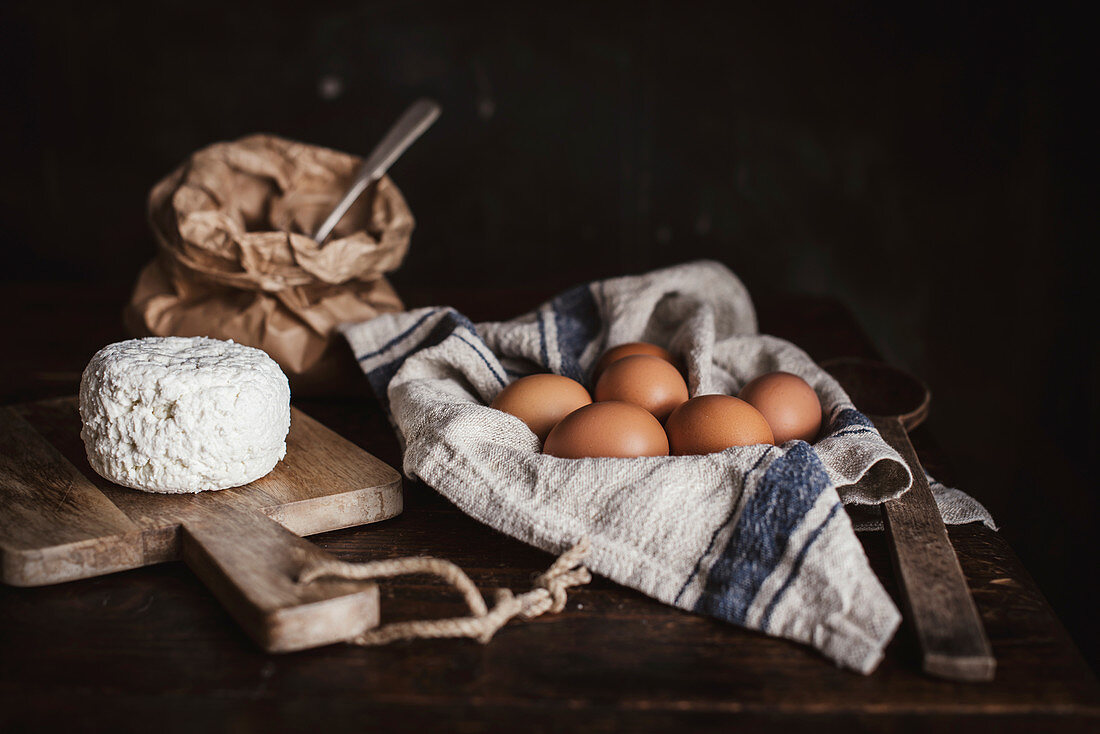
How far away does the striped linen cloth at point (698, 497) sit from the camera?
714 millimetres

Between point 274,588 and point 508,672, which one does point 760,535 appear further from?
point 274,588

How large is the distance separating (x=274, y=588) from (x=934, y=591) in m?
0.52

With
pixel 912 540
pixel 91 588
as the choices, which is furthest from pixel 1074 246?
pixel 91 588

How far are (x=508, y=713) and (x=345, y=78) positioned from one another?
176cm

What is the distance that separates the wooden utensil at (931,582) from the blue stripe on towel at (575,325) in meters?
0.37

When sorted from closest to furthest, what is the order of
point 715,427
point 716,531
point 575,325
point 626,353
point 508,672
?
1. point 508,672
2. point 716,531
3. point 715,427
4. point 626,353
5. point 575,325

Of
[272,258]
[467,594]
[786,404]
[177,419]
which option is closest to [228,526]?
[177,419]

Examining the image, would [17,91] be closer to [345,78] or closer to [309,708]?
[345,78]

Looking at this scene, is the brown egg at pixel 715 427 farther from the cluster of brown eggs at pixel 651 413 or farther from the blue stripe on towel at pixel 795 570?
the blue stripe on towel at pixel 795 570

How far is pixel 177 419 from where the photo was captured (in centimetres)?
84

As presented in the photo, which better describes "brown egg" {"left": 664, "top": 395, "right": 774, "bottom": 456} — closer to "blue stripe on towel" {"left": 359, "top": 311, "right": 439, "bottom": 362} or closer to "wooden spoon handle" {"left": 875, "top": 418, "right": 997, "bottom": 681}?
"wooden spoon handle" {"left": 875, "top": 418, "right": 997, "bottom": 681}

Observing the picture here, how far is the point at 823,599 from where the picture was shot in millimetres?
708

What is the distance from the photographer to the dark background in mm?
1961

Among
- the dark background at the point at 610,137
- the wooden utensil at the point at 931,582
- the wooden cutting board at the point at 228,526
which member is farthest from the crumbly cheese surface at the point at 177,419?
the dark background at the point at 610,137
